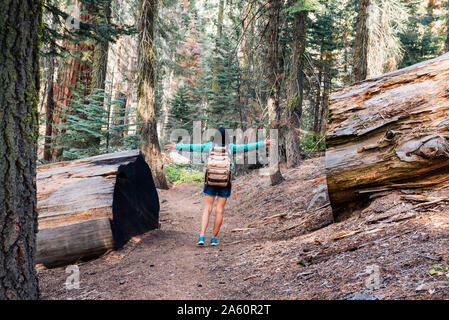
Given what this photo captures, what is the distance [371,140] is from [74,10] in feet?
31.6

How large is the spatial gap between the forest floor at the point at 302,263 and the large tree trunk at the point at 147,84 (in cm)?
606

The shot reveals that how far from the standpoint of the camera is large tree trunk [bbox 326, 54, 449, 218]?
4.23 meters

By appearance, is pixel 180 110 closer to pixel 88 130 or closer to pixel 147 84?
pixel 147 84

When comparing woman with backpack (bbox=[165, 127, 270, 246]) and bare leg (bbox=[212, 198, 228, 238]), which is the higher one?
woman with backpack (bbox=[165, 127, 270, 246])

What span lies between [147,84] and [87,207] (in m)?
7.90

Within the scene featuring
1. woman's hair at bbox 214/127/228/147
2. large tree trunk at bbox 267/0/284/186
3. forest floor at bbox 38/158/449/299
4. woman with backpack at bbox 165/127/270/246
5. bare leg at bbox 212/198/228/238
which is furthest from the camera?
large tree trunk at bbox 267/0/284/186

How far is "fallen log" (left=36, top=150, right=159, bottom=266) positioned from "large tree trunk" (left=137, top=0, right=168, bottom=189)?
560 centimetres

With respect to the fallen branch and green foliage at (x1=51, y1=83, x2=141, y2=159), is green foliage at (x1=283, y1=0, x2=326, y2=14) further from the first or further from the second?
the fallen branch

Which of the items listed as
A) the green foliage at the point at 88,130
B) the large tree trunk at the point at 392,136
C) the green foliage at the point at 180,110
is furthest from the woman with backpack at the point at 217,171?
the green foliage at the point at 180,110

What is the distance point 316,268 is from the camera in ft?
11.5

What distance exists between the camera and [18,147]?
2721mm

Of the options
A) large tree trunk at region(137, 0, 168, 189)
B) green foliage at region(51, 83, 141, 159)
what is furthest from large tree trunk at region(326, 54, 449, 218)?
large tree trunk at region(137, 0, 168, 189)

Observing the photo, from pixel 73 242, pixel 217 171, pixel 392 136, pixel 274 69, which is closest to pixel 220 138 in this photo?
pixel 217 171
